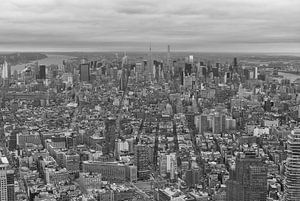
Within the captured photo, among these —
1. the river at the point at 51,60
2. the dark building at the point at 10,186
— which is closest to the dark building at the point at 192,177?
the dark building at the point at 10,186

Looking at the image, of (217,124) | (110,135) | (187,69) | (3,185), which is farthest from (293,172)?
(187,69)

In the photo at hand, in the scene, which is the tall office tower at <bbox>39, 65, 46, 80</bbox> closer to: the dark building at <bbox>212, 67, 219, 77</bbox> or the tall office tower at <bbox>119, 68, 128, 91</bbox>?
the tall office tower at <bbox>119, 68, 128, 91</bbox>

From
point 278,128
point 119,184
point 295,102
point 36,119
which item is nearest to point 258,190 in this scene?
point 119,184

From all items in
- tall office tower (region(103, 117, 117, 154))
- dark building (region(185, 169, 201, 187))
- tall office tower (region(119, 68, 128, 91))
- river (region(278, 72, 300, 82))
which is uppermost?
river (region(278, 72, 300, 82))

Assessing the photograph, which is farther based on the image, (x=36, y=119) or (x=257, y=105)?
(x=257, y=105)

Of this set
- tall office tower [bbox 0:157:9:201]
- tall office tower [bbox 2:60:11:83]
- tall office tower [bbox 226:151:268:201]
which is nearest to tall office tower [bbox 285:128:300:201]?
tall office tower [bbox 226:151:268:201]

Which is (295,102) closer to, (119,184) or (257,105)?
(257,105)
